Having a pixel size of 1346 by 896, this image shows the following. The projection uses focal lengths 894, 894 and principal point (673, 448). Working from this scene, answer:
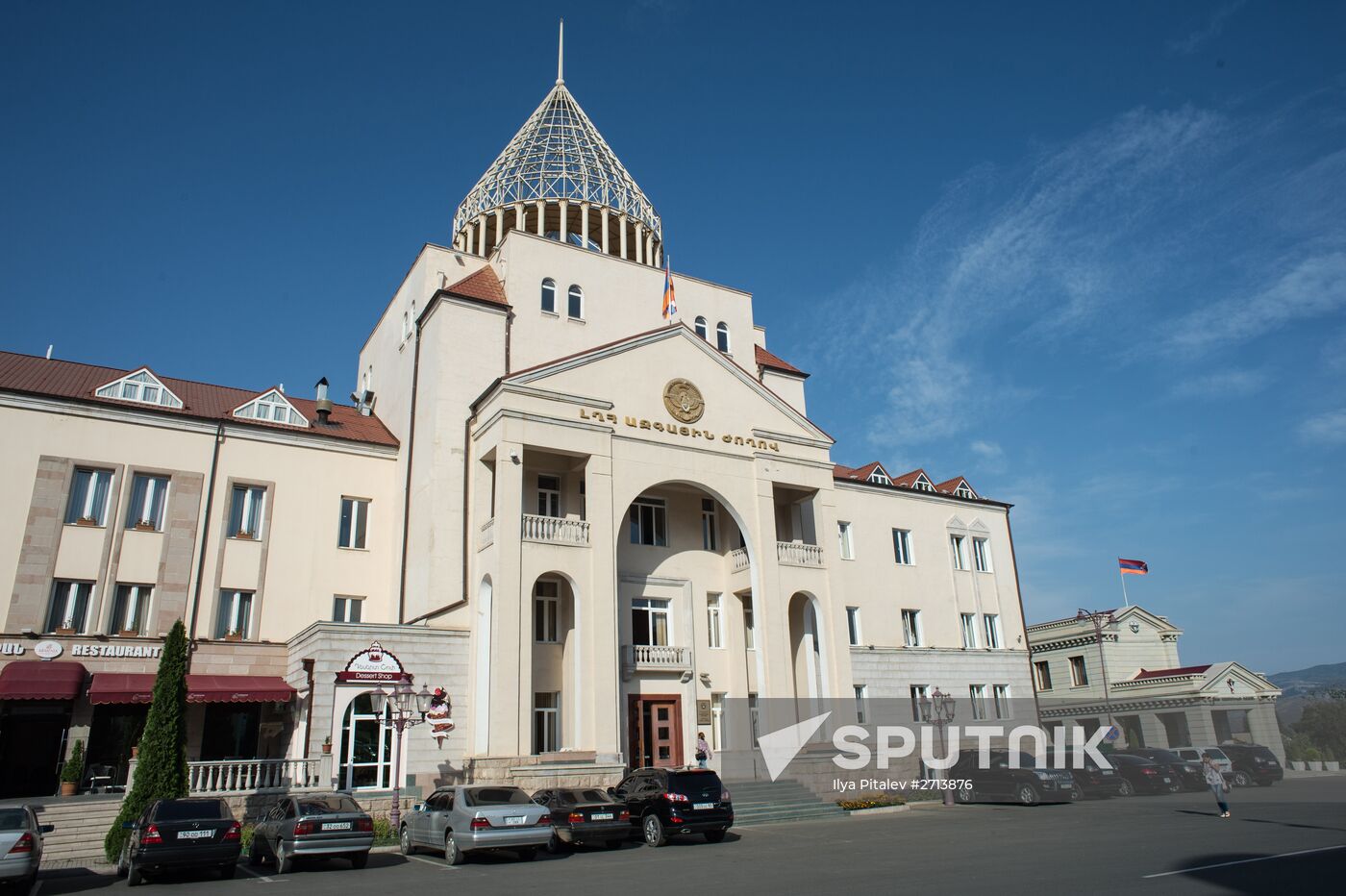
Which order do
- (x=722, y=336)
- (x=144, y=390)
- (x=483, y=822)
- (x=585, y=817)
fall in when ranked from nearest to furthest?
(x=483, y=822) → (x=585, y=817) → (x=144, y=390) → (x=722, y=336)

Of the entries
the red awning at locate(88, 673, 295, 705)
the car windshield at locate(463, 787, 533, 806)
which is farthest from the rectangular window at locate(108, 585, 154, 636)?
the car windshield at locate(463, 787, 533, 806)

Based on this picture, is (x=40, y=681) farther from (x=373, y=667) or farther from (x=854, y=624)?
(x=854, y=624)

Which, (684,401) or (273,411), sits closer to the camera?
(273,411)

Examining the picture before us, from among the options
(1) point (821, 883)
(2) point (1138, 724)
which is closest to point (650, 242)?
(1) point (821, 883)

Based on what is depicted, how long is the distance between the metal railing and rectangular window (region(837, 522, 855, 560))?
580 inches

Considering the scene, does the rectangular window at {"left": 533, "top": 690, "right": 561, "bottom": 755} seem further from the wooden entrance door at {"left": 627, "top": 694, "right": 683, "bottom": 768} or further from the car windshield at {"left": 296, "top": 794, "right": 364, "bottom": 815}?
the car windshield at {"left": 296, "top": 794, "right": 364, "bottom": 815}

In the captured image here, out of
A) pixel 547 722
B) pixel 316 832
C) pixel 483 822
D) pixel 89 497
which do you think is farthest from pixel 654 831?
pixel 89 497

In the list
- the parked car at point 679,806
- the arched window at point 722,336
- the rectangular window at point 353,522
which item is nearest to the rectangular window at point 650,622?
the parked car at point 679,806

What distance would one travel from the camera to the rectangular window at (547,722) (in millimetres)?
27672

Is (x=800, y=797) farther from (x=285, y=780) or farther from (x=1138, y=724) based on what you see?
(x=1138, y=724)

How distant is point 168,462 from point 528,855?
17.9 m

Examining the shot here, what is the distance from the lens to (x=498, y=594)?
25359 millimetres

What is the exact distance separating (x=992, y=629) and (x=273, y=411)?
32.2m

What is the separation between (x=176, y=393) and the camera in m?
30.2
